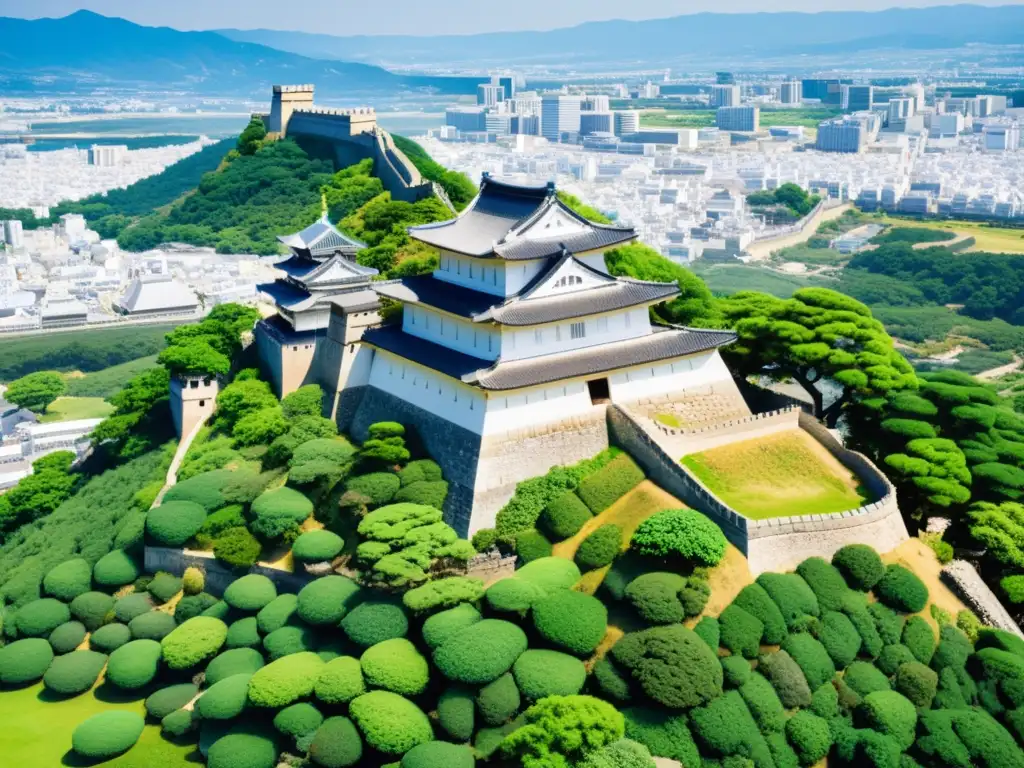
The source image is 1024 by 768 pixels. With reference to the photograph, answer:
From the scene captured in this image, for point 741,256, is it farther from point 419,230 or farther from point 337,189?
point 419,230

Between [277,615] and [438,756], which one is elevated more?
[277,615]

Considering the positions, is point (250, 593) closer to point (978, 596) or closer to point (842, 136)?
point (978, 596)

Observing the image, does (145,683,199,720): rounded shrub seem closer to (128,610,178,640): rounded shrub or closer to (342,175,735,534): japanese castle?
(128,610,178,640): rounded shrub

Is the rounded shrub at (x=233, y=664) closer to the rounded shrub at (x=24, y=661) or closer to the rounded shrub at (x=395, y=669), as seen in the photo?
the rounded shrub at (x=395, y=669)

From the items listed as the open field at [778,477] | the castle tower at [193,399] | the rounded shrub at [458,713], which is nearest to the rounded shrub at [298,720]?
the rounded shrub at [458,713]

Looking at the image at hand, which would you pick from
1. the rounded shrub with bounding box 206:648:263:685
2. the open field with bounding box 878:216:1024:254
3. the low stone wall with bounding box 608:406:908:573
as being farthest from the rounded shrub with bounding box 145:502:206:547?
the open field with bounding box 878:216:1024:254

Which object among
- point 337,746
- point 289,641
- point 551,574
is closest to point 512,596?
point 551,574
